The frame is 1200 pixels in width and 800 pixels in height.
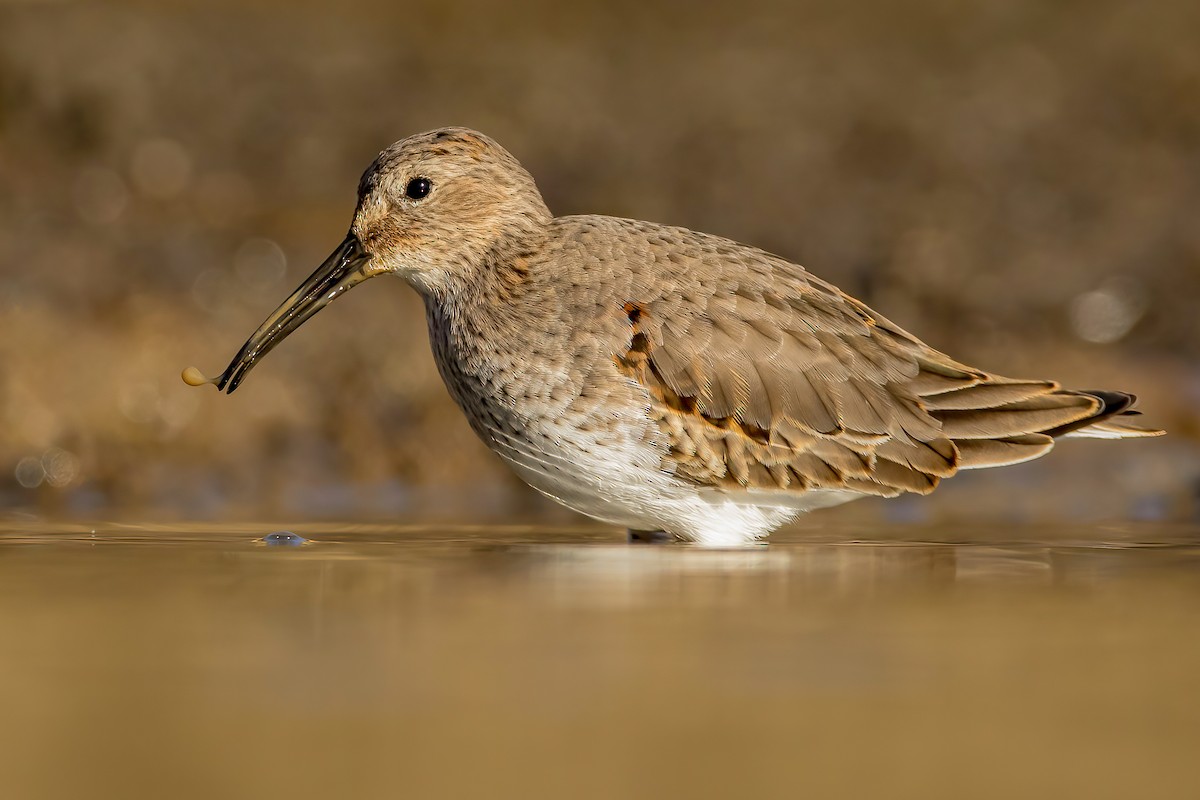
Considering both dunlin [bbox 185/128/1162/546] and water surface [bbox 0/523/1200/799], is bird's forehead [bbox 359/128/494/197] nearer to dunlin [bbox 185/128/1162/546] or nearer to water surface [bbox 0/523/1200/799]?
dunlin [bbox 185/128/1162/546]

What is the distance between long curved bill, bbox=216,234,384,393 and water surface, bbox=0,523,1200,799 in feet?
4.37

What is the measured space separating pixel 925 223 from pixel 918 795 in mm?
9623

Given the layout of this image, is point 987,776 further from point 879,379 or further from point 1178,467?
point 1178,467

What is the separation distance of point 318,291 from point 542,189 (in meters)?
5.30

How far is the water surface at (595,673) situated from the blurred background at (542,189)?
8.11 ft

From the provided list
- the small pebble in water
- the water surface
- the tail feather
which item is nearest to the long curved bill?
the small pebble in water

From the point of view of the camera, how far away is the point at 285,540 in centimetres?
750

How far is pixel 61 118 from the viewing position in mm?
13930

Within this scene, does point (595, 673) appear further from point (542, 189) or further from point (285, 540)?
point (542, 189)

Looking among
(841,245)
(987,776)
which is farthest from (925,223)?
(987,776)

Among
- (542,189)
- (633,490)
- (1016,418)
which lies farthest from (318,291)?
(542,189)

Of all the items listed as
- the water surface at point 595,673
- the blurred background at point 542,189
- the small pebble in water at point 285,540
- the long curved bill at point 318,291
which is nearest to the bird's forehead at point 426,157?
the long curved bill at point 318,291

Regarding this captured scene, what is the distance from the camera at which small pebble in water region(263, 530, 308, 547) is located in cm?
738

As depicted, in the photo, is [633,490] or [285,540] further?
[285,540]
